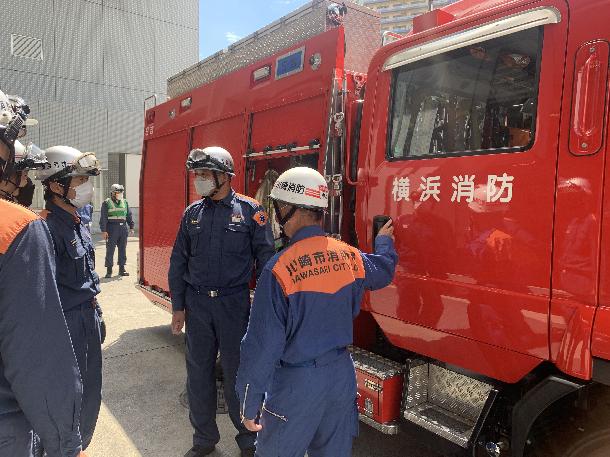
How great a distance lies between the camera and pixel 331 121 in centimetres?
293

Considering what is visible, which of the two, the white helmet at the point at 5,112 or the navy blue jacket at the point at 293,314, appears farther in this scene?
the navy blue jacket at the point at 293,314

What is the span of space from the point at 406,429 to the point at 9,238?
2.10 meters

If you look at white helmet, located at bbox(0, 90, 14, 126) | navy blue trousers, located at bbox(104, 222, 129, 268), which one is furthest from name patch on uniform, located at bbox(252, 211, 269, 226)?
navy blue trousers, located at bbox(104, 222, 129, 268)

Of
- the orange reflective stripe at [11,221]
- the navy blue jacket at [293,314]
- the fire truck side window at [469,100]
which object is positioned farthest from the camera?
the fire truck side window at [469,100]

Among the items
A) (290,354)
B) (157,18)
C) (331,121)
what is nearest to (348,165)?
(331,121)

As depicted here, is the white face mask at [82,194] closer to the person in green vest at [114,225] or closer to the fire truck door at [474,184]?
the fire truck door at [474,184]

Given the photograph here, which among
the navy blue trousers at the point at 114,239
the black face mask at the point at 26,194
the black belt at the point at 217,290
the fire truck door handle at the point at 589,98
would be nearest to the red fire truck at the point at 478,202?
the fire truck door handle at the point at 589,98

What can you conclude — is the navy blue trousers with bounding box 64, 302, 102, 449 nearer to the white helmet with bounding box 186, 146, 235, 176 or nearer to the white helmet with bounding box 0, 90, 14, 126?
the white helmet with bounding box 186, 146, 235, 176

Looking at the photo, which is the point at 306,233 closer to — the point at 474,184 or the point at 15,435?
the point at 474,184

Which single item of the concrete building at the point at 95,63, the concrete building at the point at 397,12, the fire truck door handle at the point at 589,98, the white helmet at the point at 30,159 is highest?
the concrete building at the point at 95,63

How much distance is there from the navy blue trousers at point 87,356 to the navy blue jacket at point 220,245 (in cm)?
56

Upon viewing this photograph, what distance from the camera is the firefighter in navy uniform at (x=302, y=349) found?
1.97 meters

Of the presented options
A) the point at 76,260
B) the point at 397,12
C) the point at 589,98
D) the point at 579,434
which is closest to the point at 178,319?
the point at 76,260

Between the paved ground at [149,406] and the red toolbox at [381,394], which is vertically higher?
the red toolbox at [381,394]
